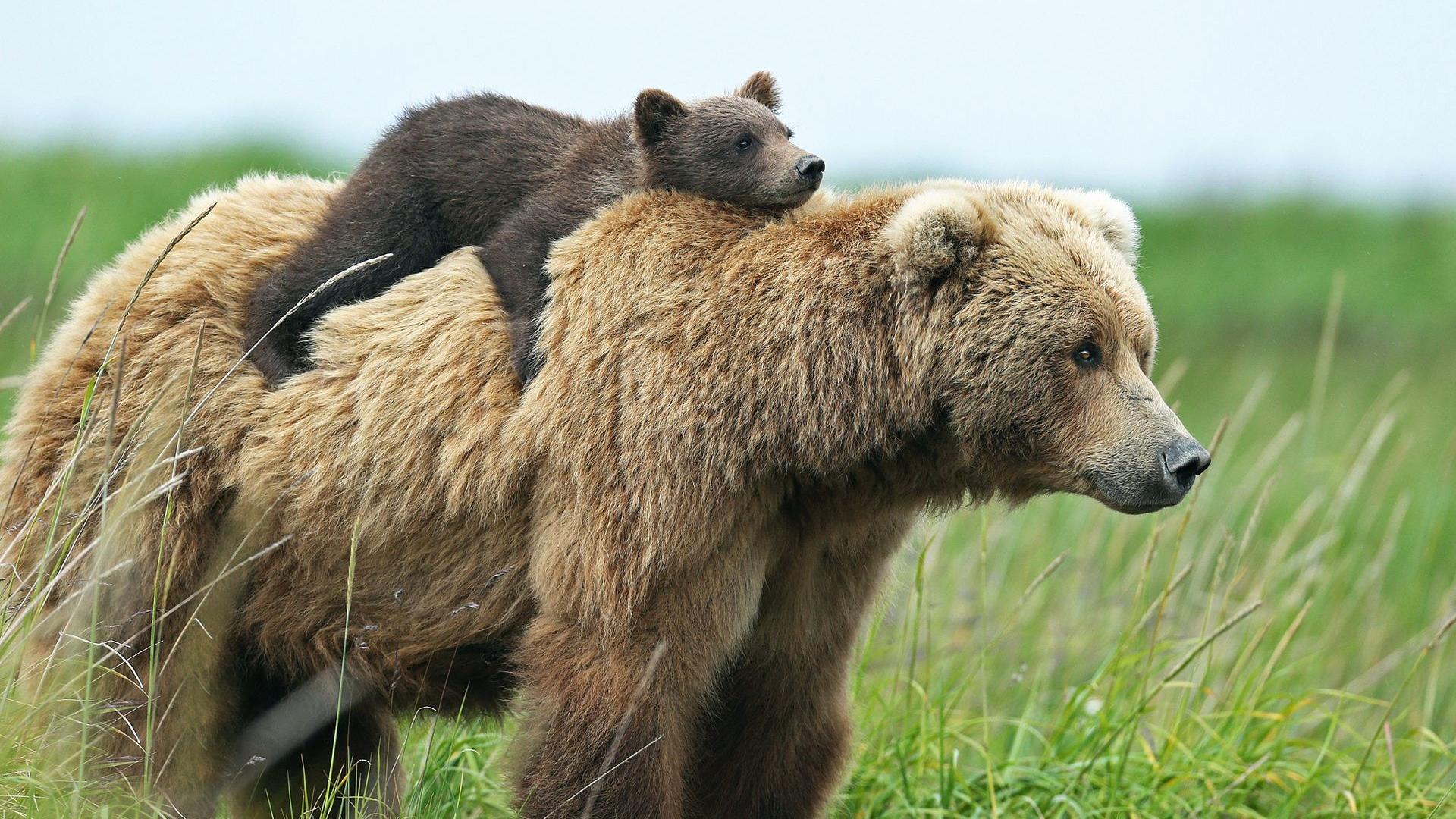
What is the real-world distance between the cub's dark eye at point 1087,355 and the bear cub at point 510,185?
85cm

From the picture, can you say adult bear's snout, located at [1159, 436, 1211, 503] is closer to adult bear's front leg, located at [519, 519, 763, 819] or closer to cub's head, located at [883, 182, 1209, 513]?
cub's head, located at [883, 182, 1209, 513]

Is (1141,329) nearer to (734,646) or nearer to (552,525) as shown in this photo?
(734,646)

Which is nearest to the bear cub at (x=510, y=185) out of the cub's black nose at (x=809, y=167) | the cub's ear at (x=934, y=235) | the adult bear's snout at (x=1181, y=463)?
the cub's black nose at (x=809, y=167)

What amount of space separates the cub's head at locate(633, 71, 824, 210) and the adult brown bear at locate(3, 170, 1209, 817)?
7 centimetres

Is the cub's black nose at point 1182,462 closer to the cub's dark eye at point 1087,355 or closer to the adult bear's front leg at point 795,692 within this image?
the cub's dark eye at point 1087,355

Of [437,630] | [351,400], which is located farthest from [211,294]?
[437,630]

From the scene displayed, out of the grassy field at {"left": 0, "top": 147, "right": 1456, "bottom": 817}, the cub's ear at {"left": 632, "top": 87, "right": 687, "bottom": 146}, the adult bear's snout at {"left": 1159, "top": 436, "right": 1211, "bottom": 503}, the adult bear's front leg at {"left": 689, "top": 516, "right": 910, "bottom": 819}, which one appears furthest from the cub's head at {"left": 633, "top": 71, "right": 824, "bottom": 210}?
the grassy field at {"left": 0, "top": 147, "right": 1456, "bottom": 817}

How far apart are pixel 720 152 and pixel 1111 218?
1.15 m

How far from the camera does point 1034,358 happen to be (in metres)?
3.67

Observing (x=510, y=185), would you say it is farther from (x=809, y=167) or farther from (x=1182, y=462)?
(x=1182, y=462)

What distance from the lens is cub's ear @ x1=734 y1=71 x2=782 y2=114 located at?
441 cm

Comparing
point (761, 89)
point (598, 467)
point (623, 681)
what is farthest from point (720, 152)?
point (623, 681)

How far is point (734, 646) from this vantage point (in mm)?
3848

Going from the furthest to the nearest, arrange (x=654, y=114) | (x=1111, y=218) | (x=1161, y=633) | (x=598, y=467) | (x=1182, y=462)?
(x=1161, y=633) < (x=1111, y=218) < (x=654, y=114) < (x=598, y=467) < (x=1182, y=462)
